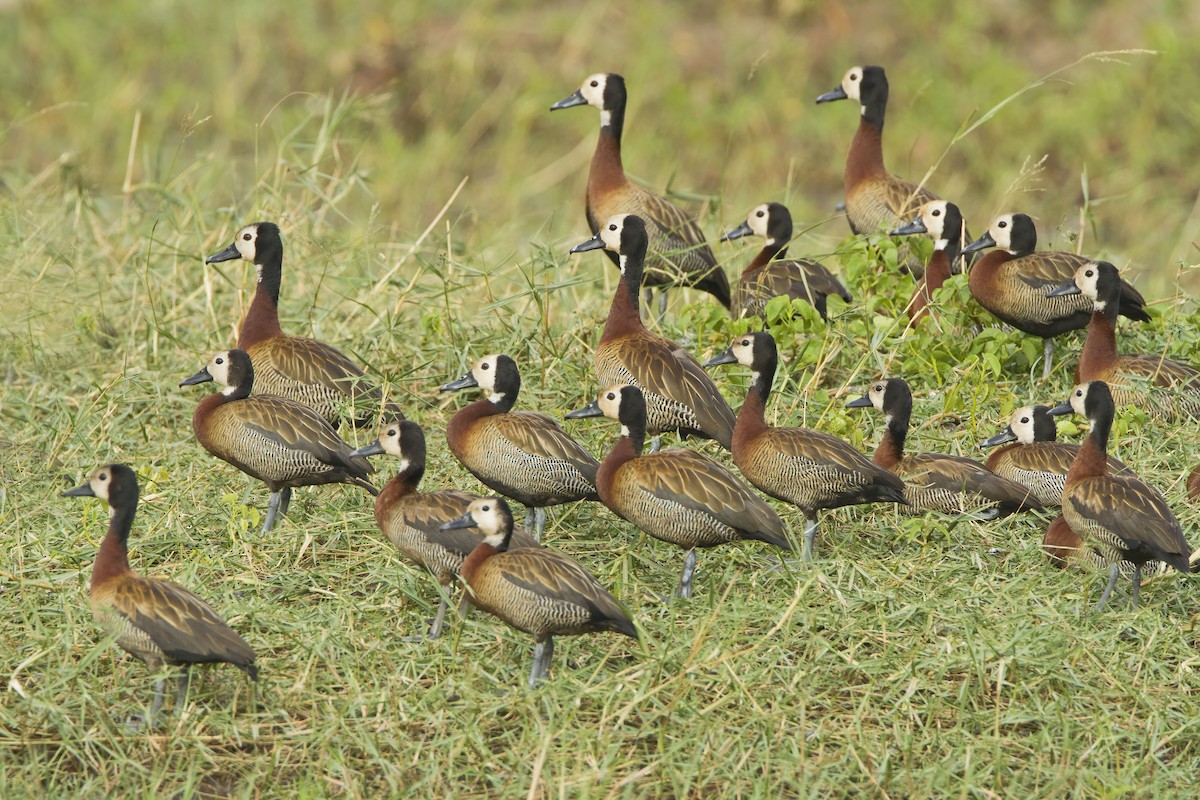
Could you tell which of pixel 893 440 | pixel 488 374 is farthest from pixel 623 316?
pixel 893 440

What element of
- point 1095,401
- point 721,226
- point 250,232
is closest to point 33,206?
point 250,232

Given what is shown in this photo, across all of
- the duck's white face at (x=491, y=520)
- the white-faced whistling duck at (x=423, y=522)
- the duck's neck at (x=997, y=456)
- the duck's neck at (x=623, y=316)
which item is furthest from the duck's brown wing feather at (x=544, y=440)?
the duck's neck at (x=997, y=456)

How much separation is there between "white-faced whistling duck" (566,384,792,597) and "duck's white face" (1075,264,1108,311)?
7.11 feet

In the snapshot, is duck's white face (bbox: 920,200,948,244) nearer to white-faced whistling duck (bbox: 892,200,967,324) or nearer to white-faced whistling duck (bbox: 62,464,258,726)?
white-faced whistling duck (bbox: 892,200,967,324)

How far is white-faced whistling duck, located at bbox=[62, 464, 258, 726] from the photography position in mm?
4938

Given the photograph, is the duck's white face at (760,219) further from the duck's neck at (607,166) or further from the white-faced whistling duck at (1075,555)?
the white-faced whistling duck at (1075,555)

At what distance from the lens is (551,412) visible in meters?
7.63

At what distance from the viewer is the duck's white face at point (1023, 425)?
263 inches

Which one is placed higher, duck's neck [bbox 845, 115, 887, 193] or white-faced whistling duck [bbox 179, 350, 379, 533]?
duck's neck [bbox 845, 115, 887, 193]

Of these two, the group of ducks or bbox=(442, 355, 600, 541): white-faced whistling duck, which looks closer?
the group of ducks

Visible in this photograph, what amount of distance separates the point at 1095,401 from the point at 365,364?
3.30 metres

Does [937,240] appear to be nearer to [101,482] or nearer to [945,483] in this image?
[945,483]

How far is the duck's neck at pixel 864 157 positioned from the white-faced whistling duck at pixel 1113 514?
9.82 feet

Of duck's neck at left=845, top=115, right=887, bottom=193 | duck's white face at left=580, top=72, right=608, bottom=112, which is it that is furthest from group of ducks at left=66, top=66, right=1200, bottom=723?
duck's white face at left=580, top=72, right=608, bottom=112
